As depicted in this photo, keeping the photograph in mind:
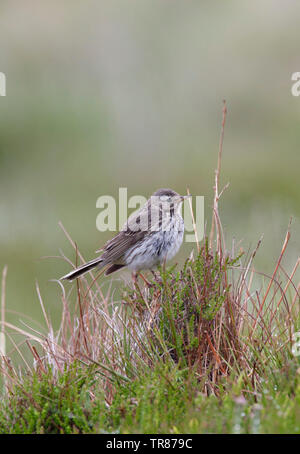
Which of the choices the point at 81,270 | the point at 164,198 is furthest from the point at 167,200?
the point at 81,270

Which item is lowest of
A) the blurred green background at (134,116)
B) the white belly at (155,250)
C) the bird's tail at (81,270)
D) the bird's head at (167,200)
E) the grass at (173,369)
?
the grass at (173,369)

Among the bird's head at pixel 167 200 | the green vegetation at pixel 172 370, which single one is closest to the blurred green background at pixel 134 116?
the bird's head at pixel 167 200

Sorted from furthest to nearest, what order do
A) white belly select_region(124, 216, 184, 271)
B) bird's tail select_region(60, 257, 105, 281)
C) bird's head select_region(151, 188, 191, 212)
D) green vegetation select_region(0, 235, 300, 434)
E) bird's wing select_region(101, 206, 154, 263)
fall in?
bird's head select_region(151, 188, 191, 212) → bird's wing select_region(101, 206, 154, 263) → white belly select_region(124, 216, 184, 271) → bird's tail select_region(60, 257, 105, 281) → green vegetation select_region(0, 235, 300, 434)

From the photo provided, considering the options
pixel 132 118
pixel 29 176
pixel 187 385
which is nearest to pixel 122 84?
pixel 132 118

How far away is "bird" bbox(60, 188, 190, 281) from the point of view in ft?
20.7

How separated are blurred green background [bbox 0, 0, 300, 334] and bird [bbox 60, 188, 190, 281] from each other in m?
2.13

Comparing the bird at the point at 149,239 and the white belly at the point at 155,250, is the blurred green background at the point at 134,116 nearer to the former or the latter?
the bird at the point at 149,239

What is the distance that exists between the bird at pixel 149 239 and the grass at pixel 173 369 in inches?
31.6

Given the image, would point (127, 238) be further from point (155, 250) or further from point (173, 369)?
point (173, 369)

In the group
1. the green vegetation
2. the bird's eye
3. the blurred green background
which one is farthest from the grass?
the blurred green background

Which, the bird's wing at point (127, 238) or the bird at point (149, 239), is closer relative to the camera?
the bird at point (149, 239)

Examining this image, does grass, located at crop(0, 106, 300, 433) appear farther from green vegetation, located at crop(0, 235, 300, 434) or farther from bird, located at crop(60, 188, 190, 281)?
bird, located at crop(60, 188, 190, 281)

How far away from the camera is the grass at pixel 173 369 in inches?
152
